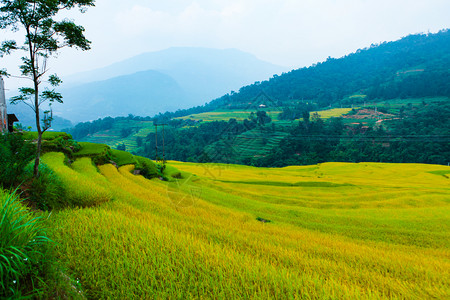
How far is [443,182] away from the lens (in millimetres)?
18938

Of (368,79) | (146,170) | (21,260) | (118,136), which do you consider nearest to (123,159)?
(146,170)

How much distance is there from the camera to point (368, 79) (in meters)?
132

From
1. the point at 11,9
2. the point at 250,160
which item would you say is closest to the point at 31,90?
the point at 11,9

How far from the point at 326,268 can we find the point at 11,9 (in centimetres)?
840

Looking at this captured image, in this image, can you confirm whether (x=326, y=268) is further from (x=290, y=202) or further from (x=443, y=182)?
(x=443, y=182)

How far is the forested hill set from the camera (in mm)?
99688

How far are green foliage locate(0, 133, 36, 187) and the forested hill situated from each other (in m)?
89.1

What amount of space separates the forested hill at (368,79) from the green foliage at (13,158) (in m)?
89.1

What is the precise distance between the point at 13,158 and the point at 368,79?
159 m

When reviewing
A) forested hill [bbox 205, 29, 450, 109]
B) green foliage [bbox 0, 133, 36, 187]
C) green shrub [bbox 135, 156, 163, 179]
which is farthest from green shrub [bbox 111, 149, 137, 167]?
forested hill [bbox 205, 29, 450, 109]

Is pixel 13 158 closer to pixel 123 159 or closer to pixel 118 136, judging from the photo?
pixel 123 159

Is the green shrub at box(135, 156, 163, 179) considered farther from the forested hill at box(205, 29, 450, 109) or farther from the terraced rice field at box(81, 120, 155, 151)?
the forested hill at box(205, 29, 450, 109)

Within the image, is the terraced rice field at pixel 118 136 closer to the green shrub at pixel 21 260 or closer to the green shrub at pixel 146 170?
the green shrub at pixel 146 170

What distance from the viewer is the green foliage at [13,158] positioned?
4.85 m
